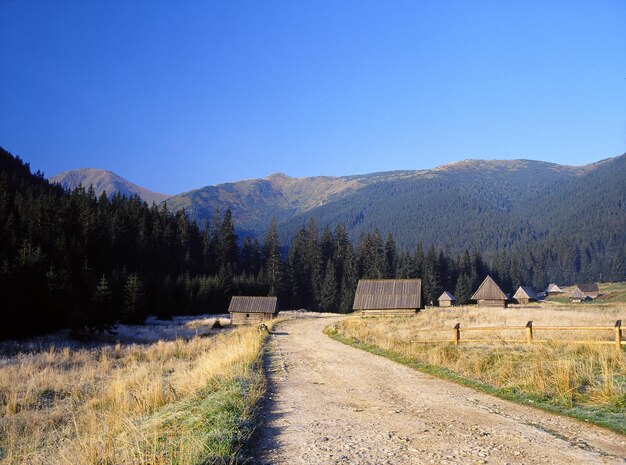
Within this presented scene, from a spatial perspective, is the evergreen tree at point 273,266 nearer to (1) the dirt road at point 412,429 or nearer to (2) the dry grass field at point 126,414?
(2) the dry grass field at point 126,414

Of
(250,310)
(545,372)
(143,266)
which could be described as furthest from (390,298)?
(143,266)

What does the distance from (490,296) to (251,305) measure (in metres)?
38.9

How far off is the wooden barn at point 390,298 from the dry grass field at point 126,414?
35.7m

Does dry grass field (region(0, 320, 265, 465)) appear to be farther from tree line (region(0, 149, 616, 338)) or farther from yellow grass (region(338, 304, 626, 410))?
tree line (region(0, 149, 616, 338))

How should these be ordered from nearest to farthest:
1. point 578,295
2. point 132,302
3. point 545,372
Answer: point 545,372
point 132,302
point 578,295

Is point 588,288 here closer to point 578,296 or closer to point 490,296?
point 578,296

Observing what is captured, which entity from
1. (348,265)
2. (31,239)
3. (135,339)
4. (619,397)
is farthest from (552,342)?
(348,265)

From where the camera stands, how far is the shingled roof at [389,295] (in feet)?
183

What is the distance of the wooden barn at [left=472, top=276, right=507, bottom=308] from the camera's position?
73750 millimetres

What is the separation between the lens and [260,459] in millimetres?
6691

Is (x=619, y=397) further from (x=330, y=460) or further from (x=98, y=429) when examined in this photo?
(x=98, y=429)

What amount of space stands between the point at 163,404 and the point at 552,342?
15518 millimetres

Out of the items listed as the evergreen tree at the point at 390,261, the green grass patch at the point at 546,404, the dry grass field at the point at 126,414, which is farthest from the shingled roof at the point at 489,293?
the green grass patch at the point at 546,404

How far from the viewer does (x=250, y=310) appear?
63.9 metres
